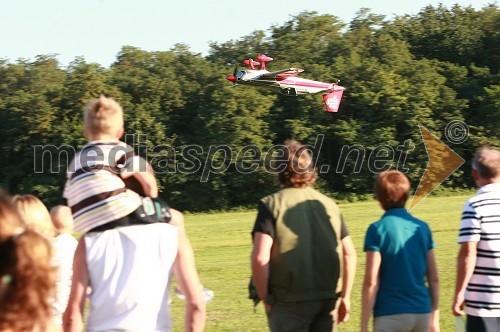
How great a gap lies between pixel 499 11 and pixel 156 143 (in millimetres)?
30078

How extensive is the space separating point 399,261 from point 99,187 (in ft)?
6.59

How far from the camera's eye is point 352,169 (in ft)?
174

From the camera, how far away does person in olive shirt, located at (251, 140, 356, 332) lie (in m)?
4.98

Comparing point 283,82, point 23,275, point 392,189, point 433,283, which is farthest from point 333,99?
point 23,275

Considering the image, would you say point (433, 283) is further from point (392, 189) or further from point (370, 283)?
point (392, 189)

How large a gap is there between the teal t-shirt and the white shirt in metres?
1.58

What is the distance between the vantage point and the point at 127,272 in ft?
12.8

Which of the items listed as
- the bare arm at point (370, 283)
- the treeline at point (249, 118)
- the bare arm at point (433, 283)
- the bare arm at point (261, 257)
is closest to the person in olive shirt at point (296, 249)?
the bare arm at point (261, 257)

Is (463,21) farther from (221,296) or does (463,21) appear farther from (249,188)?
(221,296)

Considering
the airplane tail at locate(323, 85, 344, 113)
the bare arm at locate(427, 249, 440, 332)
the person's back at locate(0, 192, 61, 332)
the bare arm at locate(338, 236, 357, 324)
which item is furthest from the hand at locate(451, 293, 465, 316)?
the airplane tail at locate(323, 85, 344, 113)

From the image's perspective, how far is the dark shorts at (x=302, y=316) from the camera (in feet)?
16.6

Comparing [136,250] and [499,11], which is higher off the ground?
[499,11]

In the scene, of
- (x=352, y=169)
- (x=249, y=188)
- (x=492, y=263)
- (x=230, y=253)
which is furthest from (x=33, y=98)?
(x=492, y=263)

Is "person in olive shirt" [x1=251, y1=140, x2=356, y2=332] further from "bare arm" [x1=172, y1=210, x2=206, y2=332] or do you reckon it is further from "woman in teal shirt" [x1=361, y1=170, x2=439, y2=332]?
"bare arm" [x1=172, y1=210, x2=206, y2=332]
